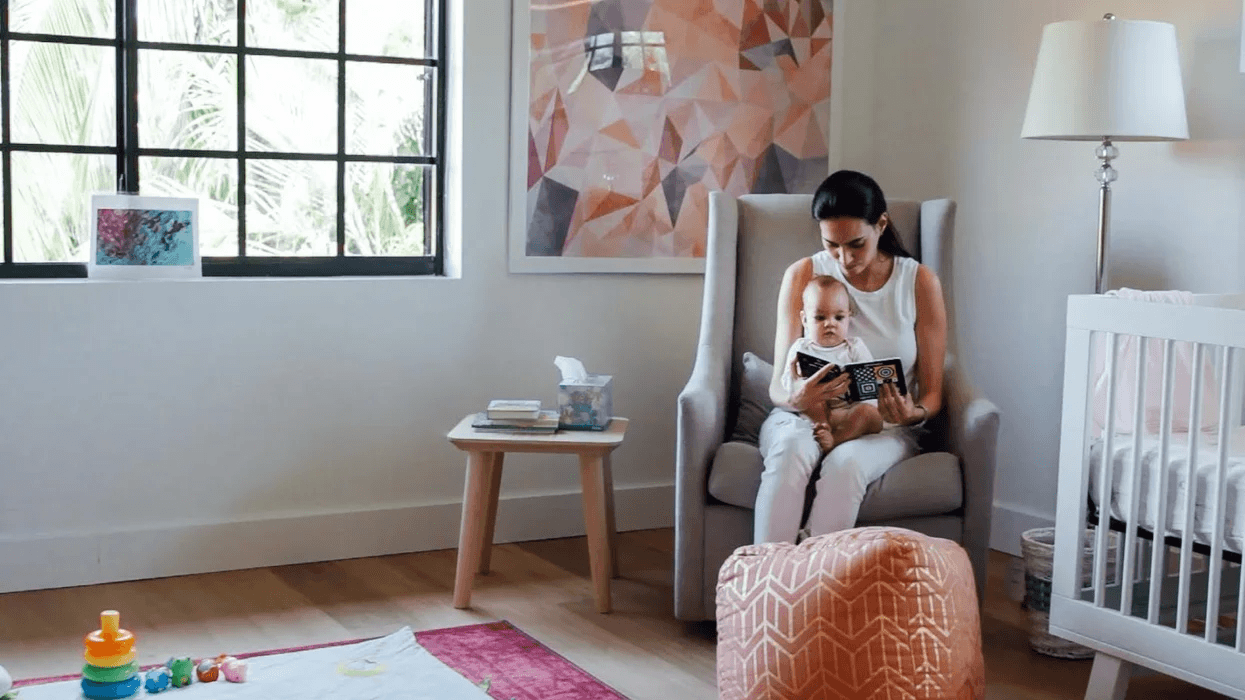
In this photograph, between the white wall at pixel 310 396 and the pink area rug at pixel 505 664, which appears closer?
the pink area rug at pixel 505 664

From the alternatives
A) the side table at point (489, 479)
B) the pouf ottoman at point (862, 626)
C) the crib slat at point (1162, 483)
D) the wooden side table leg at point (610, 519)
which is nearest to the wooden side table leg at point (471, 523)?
the side table at point (489, 479)

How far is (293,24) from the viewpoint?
339 centimetres

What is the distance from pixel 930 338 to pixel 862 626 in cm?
102

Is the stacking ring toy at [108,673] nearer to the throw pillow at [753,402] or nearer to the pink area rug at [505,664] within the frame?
the pink area rug at [505,664]

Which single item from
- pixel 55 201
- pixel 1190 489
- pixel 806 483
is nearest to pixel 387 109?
pixel 55 201

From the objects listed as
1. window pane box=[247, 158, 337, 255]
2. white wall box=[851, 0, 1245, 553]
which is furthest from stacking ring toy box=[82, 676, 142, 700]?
white wall box=[851, 0, 1245, 553]

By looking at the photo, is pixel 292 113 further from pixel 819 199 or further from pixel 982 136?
pixel 982 136

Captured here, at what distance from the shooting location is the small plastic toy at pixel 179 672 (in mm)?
2375

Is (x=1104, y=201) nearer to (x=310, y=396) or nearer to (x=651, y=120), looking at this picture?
(x=651, y=120)

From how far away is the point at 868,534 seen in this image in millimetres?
2125

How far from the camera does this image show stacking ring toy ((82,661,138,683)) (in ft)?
7.52

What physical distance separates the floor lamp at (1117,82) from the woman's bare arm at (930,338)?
1.47 feet

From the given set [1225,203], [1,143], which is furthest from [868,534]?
[1,143]

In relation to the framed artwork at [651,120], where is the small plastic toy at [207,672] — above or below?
below
